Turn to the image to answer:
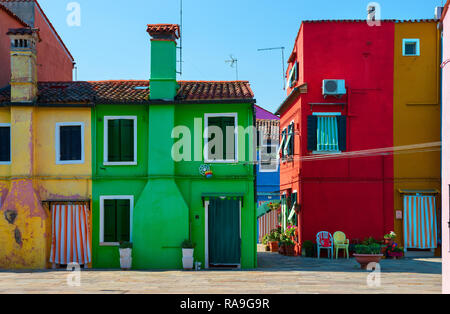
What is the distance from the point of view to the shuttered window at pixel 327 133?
67.9ft

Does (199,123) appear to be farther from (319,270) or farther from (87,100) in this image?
(319,270)

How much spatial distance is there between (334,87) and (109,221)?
964 centimetres

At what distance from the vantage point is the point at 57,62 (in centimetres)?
2523

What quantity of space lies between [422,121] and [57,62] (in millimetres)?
16310

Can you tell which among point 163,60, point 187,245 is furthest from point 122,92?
point 187,245

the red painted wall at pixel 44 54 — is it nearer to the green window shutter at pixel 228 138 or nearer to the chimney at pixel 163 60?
the chimney at pixel 163 60

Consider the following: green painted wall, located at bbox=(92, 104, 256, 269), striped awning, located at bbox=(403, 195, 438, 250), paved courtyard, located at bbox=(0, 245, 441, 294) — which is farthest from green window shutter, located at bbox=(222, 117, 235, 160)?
striped awning, located at bbox=(403, 195, 438, 250)

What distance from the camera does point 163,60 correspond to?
1769 cm

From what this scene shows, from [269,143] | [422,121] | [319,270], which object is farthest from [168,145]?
[269,143]

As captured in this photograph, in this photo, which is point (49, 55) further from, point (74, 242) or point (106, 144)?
point (74, 242)

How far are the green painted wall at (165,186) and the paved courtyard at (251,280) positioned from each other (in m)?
1.27

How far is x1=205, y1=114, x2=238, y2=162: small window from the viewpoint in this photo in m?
17.5

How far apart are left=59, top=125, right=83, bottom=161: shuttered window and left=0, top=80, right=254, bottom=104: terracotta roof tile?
896 mm

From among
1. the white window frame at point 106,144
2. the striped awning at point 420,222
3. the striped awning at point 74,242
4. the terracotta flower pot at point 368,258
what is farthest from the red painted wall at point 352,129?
the striped awning at point 74,242
